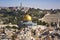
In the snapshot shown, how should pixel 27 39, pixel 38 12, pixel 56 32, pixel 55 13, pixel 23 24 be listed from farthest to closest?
pixel 38 12 → pixel 55 13 → pixel 23 24 → pixel 56 32 → pixel 27 39

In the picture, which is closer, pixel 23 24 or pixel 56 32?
pixel 56 32

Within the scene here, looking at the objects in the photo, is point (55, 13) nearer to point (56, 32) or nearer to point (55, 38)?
point (56, 32)

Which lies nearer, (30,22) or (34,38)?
(34,38)

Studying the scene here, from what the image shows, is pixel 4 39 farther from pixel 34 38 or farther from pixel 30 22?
pixel 30 22

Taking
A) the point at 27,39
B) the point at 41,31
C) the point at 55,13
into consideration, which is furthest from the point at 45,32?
the point at 55,13

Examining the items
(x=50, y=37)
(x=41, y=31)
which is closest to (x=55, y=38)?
(x=50, y=37)

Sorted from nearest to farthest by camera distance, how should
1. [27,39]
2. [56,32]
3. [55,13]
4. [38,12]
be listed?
[27,39], [56,32], [55,13], [38,12]

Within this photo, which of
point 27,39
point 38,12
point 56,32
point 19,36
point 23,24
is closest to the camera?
point 27,39

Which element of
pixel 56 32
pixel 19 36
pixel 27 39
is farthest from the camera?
pixel 56 32
